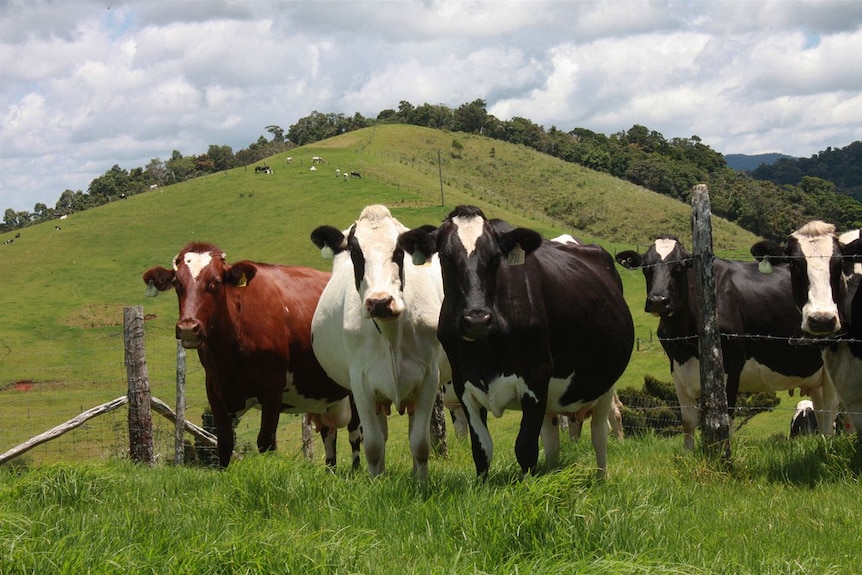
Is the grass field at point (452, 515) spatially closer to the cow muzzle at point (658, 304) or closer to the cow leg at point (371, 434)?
the cow leg at point (371, 434)

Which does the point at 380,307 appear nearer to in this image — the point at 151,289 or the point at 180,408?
the point at 151,289

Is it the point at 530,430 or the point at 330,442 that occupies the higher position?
the point at 530,430

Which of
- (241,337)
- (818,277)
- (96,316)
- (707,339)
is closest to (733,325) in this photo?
(707,339)

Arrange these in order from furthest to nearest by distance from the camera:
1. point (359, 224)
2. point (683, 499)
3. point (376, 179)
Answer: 1. point (376, 179)
2. point (359, 224)
3. point (683, 499)

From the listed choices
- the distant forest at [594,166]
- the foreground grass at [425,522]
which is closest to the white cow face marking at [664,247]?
the foreground grass at [425,522]

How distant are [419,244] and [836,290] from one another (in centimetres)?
389

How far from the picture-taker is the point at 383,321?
813 centimetres

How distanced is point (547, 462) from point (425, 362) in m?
1.52

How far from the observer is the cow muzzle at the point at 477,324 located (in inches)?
276

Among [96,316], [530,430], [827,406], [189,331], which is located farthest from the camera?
[96,316]

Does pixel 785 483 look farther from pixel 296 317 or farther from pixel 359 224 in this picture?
pixel 296 317

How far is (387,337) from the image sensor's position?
8344 mm

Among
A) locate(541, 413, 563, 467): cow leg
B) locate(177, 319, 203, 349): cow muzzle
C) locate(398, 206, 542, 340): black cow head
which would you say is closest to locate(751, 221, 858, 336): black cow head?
locate(541, 413, 563, 467): cow leg

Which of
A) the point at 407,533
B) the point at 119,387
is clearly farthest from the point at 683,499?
the point at 119,387
